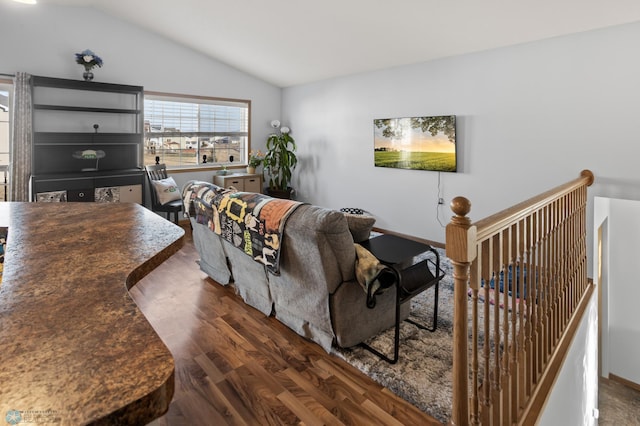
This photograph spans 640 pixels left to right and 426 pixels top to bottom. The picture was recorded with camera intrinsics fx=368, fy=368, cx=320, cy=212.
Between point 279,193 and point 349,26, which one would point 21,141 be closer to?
point 279,193

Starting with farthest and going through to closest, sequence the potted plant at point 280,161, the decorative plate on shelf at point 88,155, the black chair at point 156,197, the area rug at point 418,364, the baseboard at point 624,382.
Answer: the potted plant at point 280,161
the black chair at point 156,197
the decorative plate on shelf at point 88,155
the baseboard at point 624,382
the area rug at point 418,364

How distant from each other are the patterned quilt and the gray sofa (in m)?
0.07

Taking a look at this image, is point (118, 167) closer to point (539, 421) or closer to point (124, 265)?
point (124, 265)

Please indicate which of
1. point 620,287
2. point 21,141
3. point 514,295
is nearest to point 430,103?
point 620,287

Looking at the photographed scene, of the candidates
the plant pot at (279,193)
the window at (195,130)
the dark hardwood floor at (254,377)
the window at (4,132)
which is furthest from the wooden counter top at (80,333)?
the plant pot at (279,193)

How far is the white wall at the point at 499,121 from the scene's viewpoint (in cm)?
337

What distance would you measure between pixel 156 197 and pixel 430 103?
13.1 ft

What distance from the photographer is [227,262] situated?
335cm

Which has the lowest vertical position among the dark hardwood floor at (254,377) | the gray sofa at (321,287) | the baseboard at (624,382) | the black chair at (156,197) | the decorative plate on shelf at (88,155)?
the baseboard at (624,382)

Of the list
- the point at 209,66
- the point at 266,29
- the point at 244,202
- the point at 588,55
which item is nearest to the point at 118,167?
the point at 209,66

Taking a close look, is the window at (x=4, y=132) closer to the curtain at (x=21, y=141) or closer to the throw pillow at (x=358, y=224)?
the curtain at (x=21, y=141)

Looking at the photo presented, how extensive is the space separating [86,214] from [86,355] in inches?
48.3

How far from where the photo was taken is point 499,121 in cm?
412

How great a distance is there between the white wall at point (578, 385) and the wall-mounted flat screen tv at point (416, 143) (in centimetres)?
217
